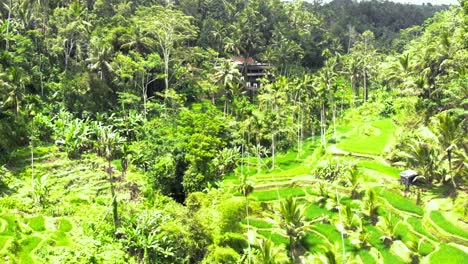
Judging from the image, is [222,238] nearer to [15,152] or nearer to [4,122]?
[15,152]

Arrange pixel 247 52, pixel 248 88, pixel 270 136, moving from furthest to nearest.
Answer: pixel 247 52
pixel 248 88
pixel 270 136

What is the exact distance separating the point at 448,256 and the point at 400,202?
5.97 meters

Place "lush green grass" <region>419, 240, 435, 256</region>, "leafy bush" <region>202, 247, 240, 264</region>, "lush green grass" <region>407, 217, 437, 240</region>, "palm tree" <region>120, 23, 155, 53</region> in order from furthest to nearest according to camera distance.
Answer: "palm tree" <region>120, 23, 155, 53</region>
"lush green grass" <region>407, 217, 437, 240</region>
"lush green grass" <region>419, 240, 435, 256</region>
"leafy bush" <region>202, 247, 240, 264</region>

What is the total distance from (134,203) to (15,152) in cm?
1439

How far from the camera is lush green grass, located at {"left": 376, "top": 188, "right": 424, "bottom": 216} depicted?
2633cm

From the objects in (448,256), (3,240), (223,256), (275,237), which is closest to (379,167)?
(448,256)

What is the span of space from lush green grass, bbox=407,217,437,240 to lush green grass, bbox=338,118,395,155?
38.3 feet

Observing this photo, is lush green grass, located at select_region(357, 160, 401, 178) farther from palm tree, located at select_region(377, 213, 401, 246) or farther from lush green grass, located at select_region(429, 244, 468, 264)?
lush green grass, located at select_region(429, 244, 468, 264)

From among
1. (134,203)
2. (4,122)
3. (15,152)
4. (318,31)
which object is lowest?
(134,203)

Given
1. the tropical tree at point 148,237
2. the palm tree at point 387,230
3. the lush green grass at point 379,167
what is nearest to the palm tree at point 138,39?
the lush green grass at point 379,167

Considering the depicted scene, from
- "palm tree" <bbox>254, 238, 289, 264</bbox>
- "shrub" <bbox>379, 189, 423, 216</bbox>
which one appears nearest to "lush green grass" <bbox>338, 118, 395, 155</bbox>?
"shrub" <bbox>379, 189, 423, 216</bbox>

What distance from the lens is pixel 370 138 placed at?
141ft

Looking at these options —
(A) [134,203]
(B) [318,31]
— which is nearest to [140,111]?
(A) [134,203]

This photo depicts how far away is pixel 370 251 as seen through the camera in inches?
894
